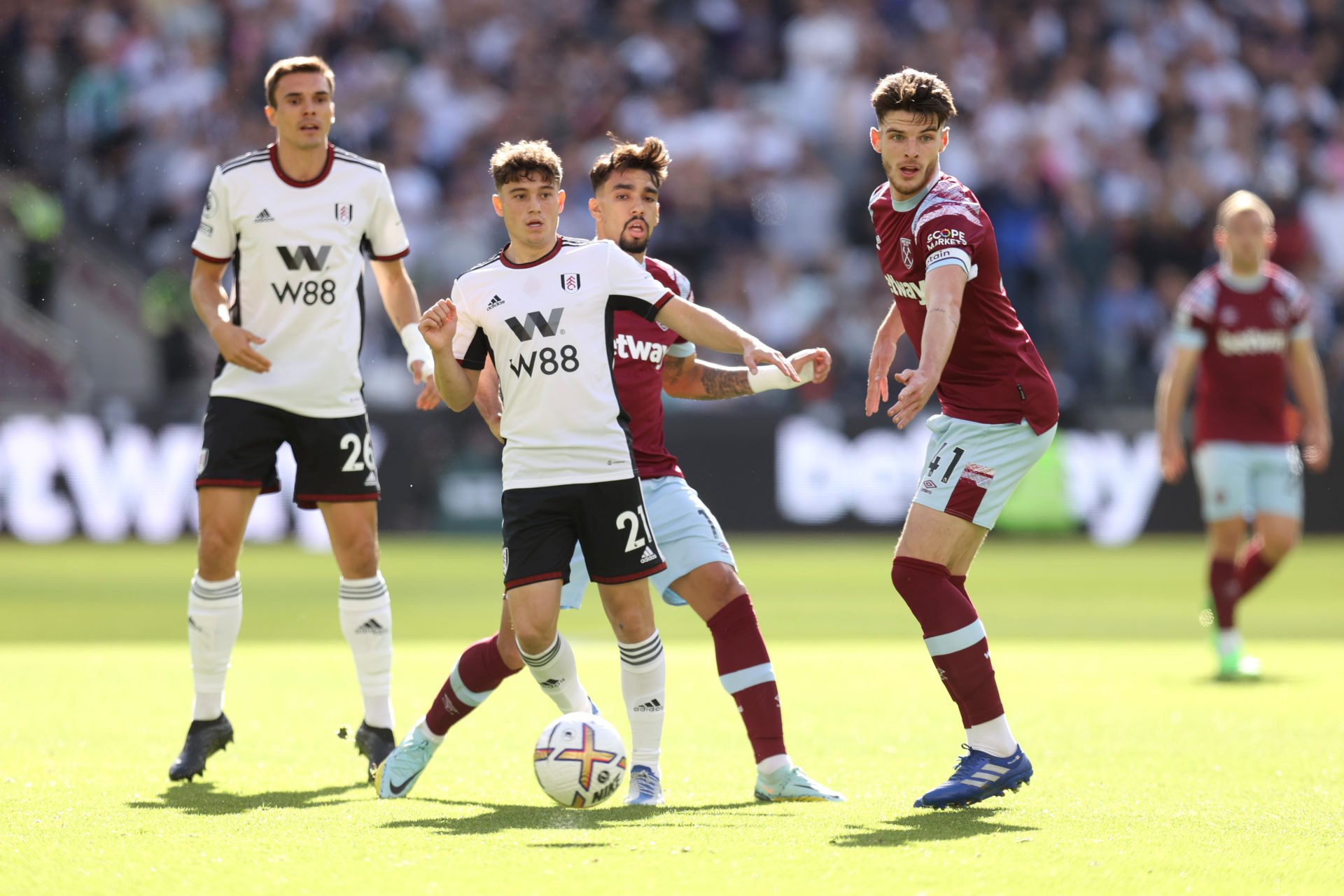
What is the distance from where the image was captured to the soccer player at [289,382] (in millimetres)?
6402

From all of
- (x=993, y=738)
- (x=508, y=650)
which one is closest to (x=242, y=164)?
(x=508, y=650)

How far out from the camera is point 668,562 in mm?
5980

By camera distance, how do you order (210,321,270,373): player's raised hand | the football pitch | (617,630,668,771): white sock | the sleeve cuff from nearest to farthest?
the football pitch < (617,630,668,771): white sock < (210,321,270,373): player's raised hand < the sleeve cuff

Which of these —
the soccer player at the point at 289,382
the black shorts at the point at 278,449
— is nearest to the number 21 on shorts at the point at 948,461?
the soccer player at the point at 289,382

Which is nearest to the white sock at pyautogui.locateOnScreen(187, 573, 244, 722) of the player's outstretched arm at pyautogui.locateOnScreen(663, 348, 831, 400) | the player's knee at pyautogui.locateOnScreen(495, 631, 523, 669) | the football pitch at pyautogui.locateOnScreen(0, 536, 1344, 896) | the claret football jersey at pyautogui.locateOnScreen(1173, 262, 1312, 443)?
the football pitch at pyautogui.locateOnScreen(0, 536, 1344, 896)

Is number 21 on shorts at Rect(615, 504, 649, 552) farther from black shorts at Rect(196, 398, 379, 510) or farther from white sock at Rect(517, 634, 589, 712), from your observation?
black shorts at Rect(196, 398, 379, 510)

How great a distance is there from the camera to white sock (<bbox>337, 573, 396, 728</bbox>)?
6438mm

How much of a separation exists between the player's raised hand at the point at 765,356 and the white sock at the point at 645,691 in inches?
41.5

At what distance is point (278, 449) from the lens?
21.2 ft

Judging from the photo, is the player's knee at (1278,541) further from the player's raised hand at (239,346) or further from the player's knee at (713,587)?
the player's raised hand at (239,346)

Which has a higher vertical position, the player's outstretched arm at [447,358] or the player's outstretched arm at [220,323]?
the player's outstretched arm at [220,323]

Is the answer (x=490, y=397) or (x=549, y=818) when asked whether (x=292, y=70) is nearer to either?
(x=490, y=397)

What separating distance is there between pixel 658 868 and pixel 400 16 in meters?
18.9

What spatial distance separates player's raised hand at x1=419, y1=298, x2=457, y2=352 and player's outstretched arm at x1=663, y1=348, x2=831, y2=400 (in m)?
0.96
